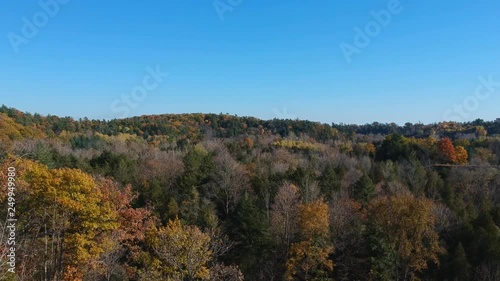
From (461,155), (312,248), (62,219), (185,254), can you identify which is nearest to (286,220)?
(312,248)

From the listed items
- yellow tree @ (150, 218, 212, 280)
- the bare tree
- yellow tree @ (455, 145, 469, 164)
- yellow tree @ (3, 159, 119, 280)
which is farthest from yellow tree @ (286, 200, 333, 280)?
yellow tree @ (455, 145, 469, 164)

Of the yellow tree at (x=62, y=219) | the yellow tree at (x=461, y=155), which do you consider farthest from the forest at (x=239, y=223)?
the yellow tree at (x=461, y=155)

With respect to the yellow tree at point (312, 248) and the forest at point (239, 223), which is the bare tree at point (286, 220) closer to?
the forest at point (239, 223)

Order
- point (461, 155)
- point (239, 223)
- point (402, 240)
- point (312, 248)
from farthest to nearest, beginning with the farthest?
point (461, 155) → point (239, 223) → point (402, 240) → point (312, 248)

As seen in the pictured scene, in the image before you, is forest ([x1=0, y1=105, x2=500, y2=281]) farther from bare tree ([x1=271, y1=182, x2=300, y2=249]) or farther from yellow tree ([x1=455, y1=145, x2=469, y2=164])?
yellow tree ([x1=455, y1=145, x2=469, y2=164])

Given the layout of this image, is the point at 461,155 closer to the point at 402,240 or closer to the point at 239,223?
the point at 402,240
